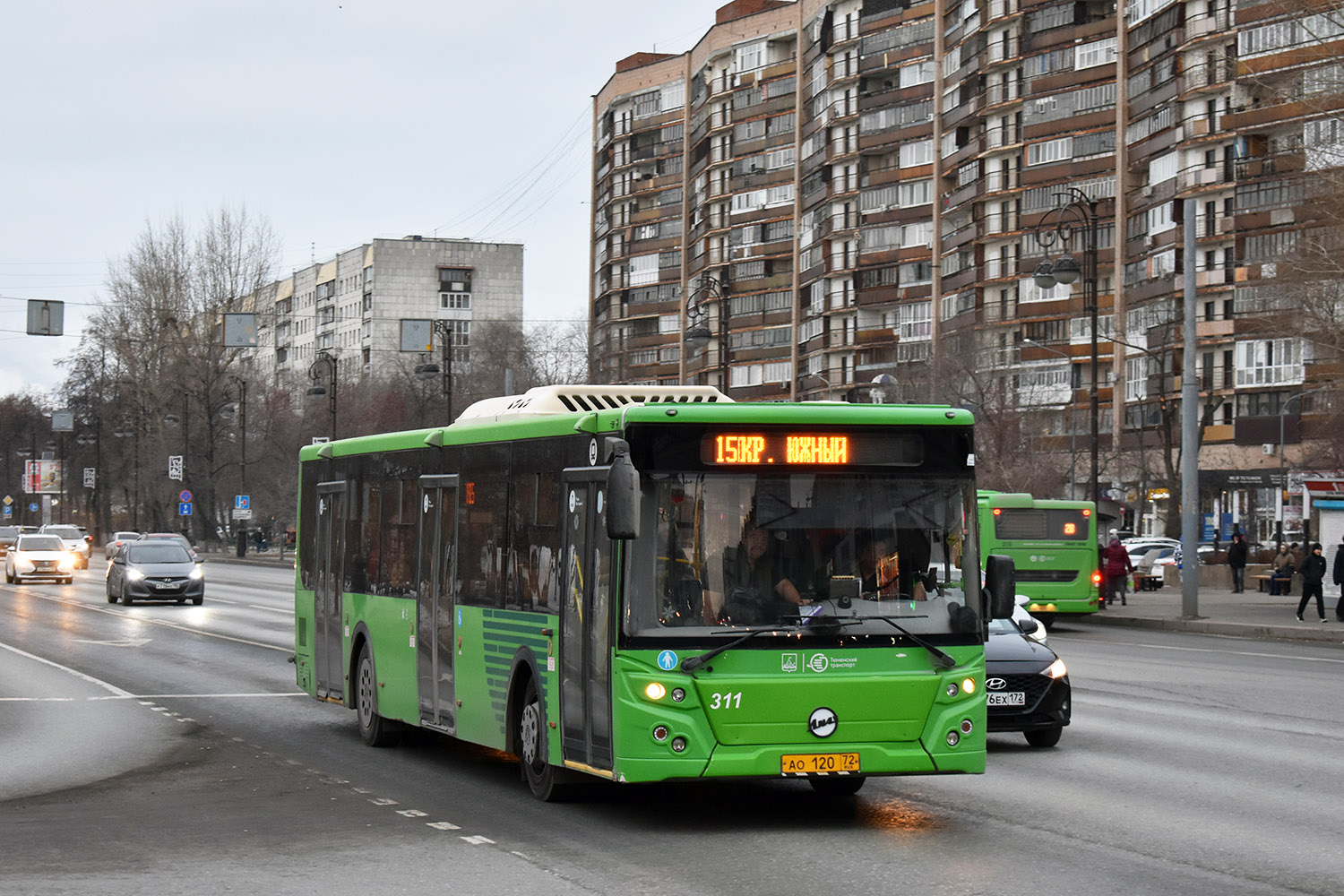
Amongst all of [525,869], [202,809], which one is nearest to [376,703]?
[202,809]

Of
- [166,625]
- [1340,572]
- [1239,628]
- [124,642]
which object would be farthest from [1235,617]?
[124,642]

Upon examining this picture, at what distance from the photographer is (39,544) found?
197 ft

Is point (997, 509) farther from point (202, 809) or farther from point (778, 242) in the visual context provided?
point (778, 242)

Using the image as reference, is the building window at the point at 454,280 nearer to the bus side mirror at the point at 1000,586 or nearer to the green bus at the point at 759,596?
the green bus at the point at 759,596

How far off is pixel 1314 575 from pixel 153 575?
82.2ft

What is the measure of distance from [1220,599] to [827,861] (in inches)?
1651

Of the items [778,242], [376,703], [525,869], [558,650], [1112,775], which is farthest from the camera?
[778,242]

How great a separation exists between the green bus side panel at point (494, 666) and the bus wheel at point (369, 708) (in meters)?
2.18

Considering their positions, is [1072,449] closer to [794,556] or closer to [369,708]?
[369,708]

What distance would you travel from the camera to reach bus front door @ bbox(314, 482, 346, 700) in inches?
679

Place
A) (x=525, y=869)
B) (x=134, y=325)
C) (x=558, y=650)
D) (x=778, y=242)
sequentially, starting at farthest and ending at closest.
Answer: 1. (x=778, y=242)
2. (x=134, y=325)
3. (x=558, y=650)
4. (x=525, y=869)

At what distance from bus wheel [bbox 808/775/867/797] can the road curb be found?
24.2 m

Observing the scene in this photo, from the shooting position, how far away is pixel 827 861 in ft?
32.2

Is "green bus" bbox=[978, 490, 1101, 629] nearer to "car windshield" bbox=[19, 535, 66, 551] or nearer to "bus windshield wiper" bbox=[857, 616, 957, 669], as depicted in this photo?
"bus windshield wiper" bbox=[857, 616, 957, 669]
